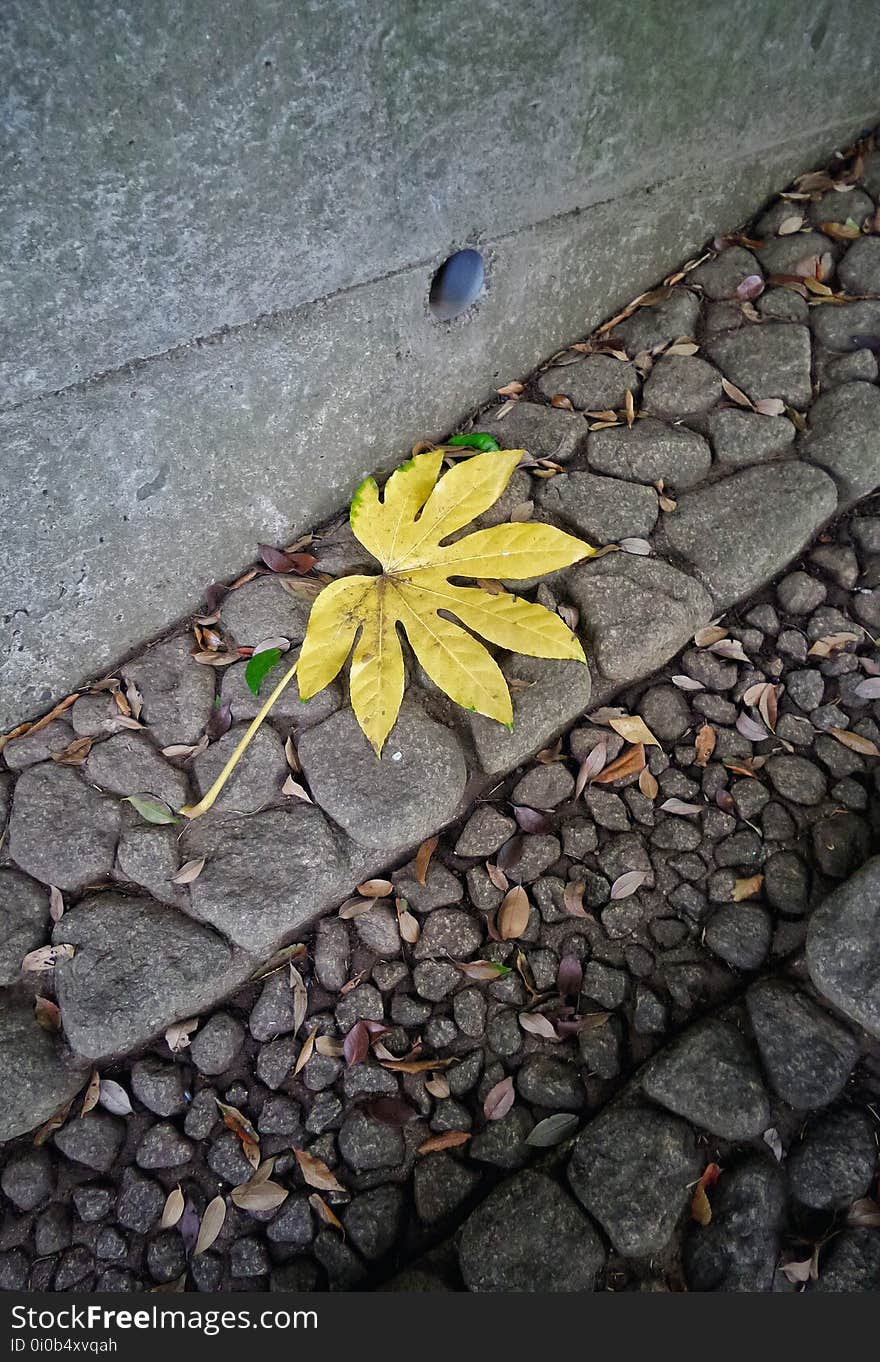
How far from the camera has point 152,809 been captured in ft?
6.21

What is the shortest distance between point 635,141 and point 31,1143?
2670mm

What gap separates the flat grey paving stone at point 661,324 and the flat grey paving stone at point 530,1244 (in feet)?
6.90

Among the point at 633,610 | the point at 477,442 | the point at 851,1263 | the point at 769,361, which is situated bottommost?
the point at 851,1263

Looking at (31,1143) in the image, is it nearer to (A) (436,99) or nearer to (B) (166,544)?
(B) (166,544)

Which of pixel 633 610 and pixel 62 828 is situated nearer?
pixel 62 828

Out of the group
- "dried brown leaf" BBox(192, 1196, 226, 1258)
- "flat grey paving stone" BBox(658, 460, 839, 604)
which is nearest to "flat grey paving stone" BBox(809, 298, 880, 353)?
"flat grey paving stone" BBox(658, 460, 839, 604)

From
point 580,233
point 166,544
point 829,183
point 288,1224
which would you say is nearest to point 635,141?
point 580,233

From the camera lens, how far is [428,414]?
226cm

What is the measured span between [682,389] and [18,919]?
6.85 ft

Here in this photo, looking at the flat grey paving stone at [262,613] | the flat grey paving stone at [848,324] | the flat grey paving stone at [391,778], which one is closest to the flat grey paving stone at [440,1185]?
the flat grey paving stone at [391,778]

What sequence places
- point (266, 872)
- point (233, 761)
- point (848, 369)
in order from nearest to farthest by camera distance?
point (266, 872)
point (233, 761)
point (848, 369)

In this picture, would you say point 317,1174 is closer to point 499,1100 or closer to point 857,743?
point 499,1100

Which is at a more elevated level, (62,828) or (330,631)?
(330,631)

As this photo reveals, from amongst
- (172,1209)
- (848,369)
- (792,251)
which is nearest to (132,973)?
(172,1209)
